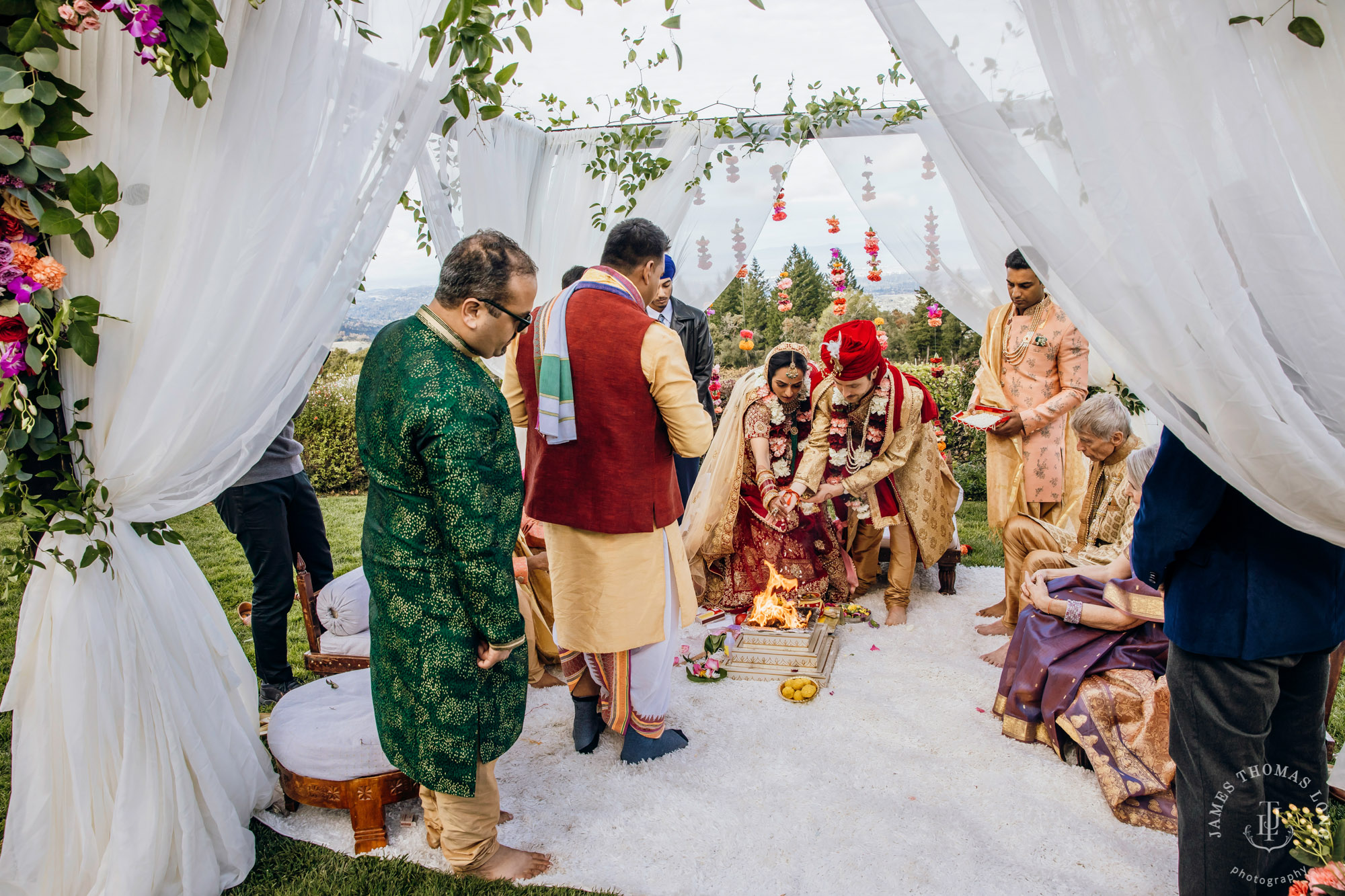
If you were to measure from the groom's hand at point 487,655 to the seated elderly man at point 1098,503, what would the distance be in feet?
7.99

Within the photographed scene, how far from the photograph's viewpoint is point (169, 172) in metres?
2.19

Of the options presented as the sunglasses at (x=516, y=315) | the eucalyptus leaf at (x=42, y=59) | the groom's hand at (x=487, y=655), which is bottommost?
the groom's hand at (x=487, y=655)

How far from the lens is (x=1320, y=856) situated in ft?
4.94

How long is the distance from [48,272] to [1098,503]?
3894mm

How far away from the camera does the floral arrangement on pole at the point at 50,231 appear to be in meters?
1.92

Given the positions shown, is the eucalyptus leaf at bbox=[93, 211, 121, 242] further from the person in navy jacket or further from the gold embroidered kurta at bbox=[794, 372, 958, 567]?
the gold embroidered kurta at bbox=[794, 372, 958, 567]

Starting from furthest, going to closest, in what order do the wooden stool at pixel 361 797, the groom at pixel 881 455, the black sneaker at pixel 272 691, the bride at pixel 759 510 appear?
the bride at pixel 759 510 → the groom at pixel 881 455 → the black sneaker at pixel 272 691 → the wooden stool at pixel 361 797

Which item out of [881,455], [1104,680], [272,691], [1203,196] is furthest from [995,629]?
[272,691]

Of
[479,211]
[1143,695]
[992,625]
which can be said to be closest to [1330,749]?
[1143,695]

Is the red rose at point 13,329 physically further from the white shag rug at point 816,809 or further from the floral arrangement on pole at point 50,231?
the white shag rug at point 816,809

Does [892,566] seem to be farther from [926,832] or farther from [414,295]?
[414,295]

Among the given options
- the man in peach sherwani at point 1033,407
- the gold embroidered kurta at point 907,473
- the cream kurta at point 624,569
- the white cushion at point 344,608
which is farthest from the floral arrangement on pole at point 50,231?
the man in peach sherwani at point 1033,407

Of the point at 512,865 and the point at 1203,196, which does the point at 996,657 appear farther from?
the point at 1203,196

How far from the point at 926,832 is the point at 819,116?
441cm
